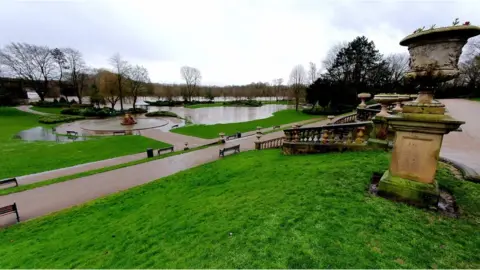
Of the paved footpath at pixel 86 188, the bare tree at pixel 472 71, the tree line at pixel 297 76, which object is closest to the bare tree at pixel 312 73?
the tree line at pixel 297 76

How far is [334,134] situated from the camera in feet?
23.8

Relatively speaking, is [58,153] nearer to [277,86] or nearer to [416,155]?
[416,155]

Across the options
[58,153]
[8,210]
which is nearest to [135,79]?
[58,153]

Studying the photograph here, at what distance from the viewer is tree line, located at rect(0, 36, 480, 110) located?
1425 inches

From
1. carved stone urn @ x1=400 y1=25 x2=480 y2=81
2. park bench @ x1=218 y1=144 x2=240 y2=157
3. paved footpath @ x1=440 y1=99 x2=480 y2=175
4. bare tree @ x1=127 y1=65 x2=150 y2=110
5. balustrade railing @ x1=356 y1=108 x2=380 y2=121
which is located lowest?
park bench @ x1=218 y1=144 x2=240 y2=157

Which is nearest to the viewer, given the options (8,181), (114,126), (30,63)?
(8,181)

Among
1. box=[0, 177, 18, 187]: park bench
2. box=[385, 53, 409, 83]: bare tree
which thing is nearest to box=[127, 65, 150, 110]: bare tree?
box=[0, 177, 18, 187]: park bench

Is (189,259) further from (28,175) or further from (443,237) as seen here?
(28,175)

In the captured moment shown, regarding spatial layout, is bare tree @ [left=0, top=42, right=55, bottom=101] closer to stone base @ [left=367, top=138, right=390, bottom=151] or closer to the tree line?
the tree line

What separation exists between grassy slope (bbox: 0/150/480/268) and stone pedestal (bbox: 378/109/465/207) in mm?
252

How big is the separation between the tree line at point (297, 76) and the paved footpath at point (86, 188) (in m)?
31.7

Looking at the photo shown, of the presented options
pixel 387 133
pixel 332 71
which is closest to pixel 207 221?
pixel 387 133

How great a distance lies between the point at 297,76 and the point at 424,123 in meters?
55.6

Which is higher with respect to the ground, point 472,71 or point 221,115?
point 472,71
